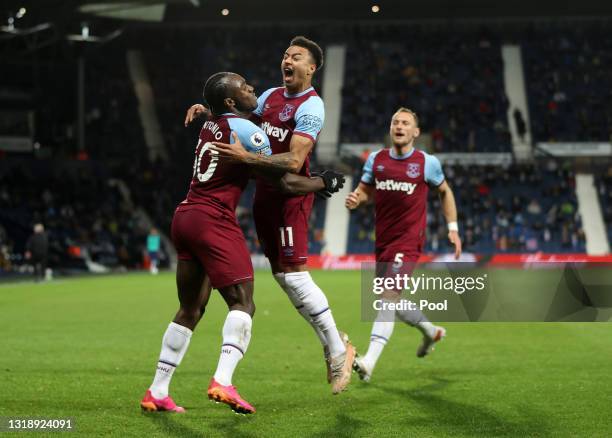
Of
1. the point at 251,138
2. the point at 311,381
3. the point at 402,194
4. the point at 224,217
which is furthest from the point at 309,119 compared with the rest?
the point at 311,381

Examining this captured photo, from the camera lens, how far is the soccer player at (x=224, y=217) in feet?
22.6

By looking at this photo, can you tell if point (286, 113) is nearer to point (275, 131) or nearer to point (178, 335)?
point (275, 131)

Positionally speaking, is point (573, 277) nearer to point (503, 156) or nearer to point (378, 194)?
point (378, 194)

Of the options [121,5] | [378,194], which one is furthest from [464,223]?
[378,194]

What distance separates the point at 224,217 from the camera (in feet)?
23.1

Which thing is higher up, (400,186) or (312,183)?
(400,186)

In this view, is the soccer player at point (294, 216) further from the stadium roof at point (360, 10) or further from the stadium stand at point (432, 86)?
the stadium roof at point (360, 10)

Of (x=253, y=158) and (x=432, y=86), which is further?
(x=432, y=86)

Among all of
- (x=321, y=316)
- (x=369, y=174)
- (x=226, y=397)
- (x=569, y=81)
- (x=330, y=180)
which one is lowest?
(x=226, y=397)

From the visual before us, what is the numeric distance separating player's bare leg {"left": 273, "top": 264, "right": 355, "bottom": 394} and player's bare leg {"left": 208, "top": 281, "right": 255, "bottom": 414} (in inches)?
30.3

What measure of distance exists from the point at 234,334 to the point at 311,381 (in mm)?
2771

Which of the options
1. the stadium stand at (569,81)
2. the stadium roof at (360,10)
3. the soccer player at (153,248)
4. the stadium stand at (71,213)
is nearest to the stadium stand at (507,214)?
the stadium stand at (569,81)

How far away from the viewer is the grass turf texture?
7.07 meters

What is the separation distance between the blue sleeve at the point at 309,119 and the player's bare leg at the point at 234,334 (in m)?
1.28
